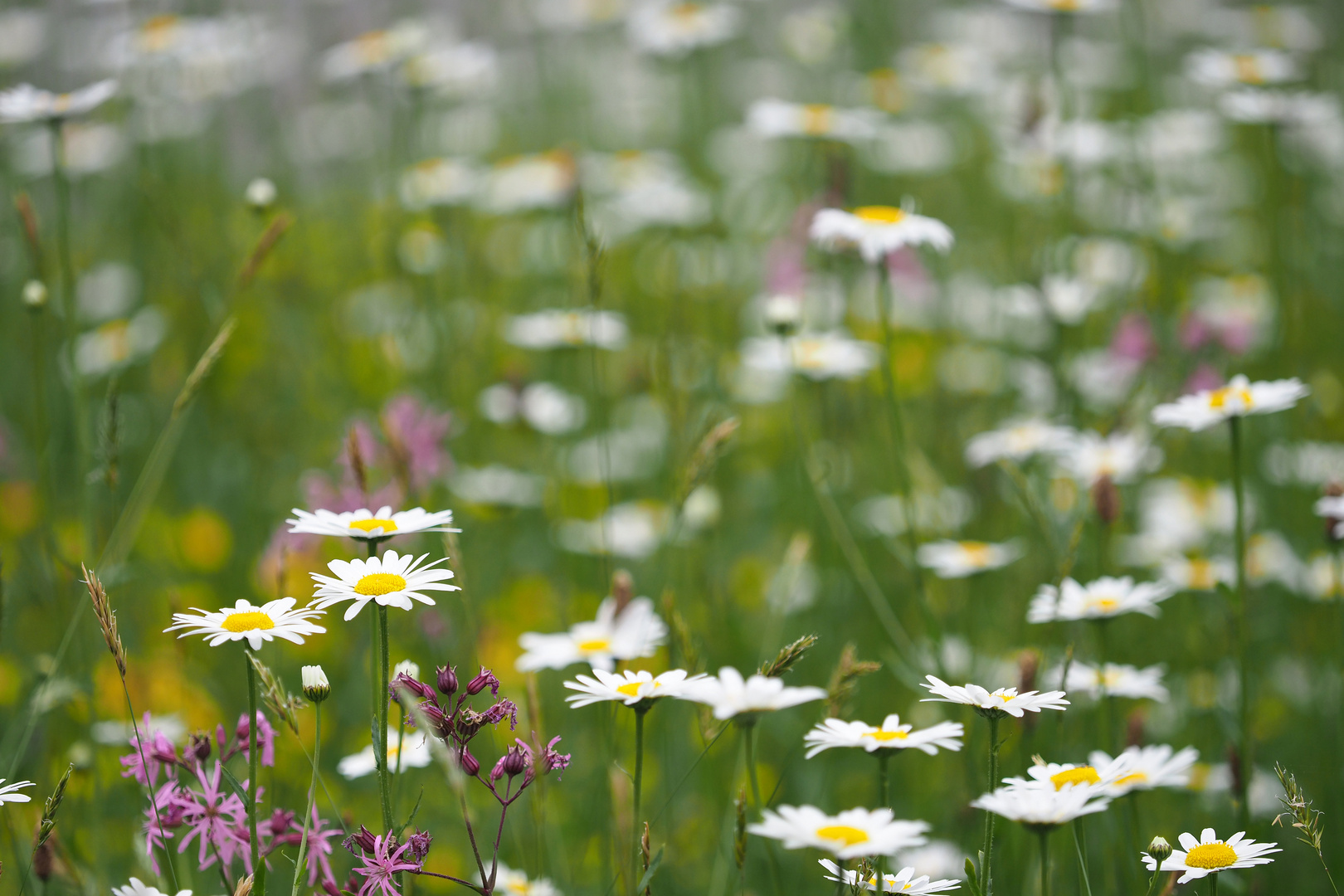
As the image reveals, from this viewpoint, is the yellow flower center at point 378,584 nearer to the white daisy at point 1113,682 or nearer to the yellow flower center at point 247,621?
the yellow flower center at point 247,621

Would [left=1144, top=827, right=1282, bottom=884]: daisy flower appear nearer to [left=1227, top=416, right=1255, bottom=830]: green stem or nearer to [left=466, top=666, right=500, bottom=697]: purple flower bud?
[left=1227, top=416, right=1255, bottom=830]: green stem

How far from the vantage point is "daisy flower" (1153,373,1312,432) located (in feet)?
4.88

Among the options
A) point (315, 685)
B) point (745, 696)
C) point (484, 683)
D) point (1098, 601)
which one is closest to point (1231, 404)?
point (1098, 601)

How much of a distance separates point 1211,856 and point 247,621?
100cm

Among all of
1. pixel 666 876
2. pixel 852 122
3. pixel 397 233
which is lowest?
pixel 666 876

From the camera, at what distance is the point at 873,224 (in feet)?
6.46

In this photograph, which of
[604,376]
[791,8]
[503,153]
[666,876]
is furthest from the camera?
[791,8]

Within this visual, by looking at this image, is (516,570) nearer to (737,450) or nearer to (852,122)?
(737,450)

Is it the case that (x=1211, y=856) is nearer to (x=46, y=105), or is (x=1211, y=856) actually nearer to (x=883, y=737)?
(x=883, y=737)

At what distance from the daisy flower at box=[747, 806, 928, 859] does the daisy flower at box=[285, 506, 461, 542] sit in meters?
0.46

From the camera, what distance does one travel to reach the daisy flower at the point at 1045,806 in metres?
0.95

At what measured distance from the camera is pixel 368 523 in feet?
3.86

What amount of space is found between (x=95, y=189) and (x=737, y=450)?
3867mm

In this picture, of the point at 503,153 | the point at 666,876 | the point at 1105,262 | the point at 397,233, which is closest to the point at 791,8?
the point at 503,153
